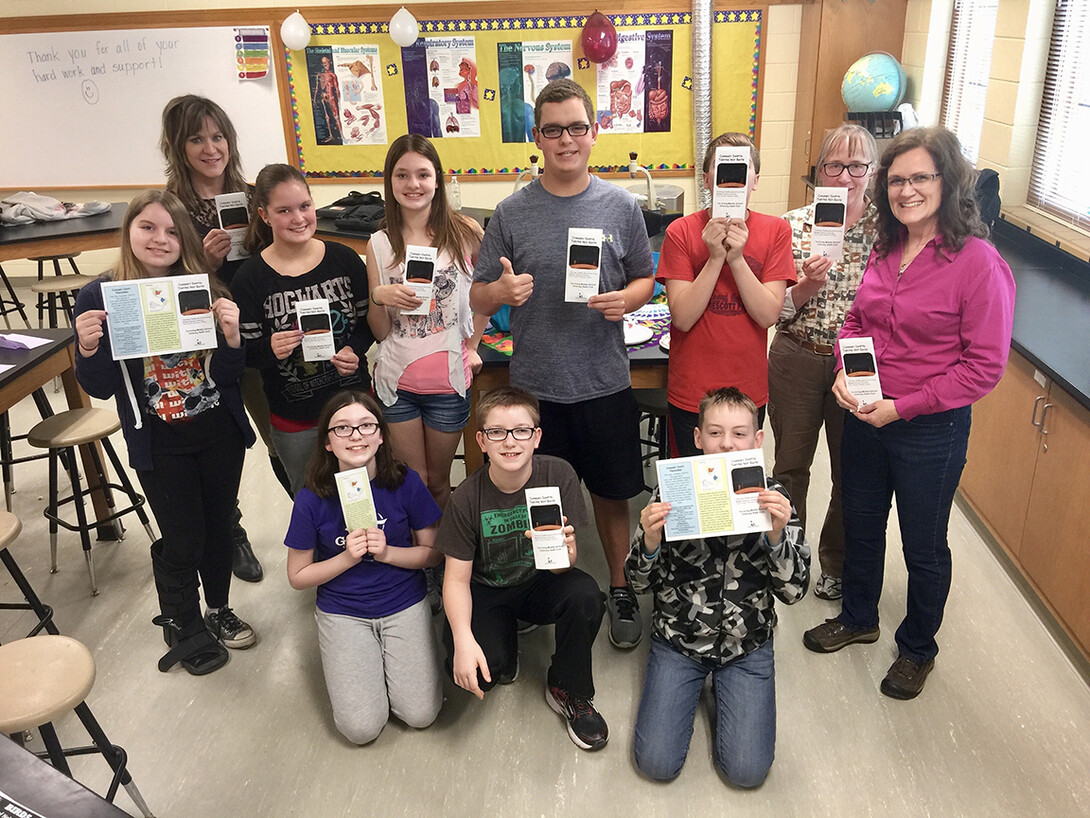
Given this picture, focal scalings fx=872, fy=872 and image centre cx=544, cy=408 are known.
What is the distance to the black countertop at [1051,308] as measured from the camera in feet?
8.59

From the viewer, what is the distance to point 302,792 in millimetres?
2182

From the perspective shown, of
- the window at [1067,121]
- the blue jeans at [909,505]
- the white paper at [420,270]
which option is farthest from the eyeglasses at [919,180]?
the window at [1067,121]

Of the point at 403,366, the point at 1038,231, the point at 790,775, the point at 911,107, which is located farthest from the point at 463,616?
the point at 911,107

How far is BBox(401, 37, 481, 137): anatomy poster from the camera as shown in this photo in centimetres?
555

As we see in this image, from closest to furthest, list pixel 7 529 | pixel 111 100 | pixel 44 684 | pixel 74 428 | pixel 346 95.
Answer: pixel 44 684, pixel 7 529, pixel 74 428, pixel 346 95, pixel 111 100

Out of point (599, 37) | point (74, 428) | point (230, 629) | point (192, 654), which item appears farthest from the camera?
point (599, 37)

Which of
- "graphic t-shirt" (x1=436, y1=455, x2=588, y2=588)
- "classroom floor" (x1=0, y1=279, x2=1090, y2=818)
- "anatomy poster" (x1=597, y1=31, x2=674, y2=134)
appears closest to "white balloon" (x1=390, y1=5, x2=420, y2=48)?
"anatomy poster" (x1=597, y1=31, x2=674, y2=134)

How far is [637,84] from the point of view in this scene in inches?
219

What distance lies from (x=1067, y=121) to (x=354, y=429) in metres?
3.23

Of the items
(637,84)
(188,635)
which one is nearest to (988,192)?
(637,84)

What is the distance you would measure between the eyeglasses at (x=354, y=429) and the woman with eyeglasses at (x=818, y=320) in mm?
1218

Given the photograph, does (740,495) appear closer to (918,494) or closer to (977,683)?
(918,494)

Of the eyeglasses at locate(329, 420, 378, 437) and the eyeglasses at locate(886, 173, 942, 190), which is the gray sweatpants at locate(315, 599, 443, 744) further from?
the eyeglasses at locate(886, 173, 942, 190)

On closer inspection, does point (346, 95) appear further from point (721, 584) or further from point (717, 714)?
point (717, 714)
